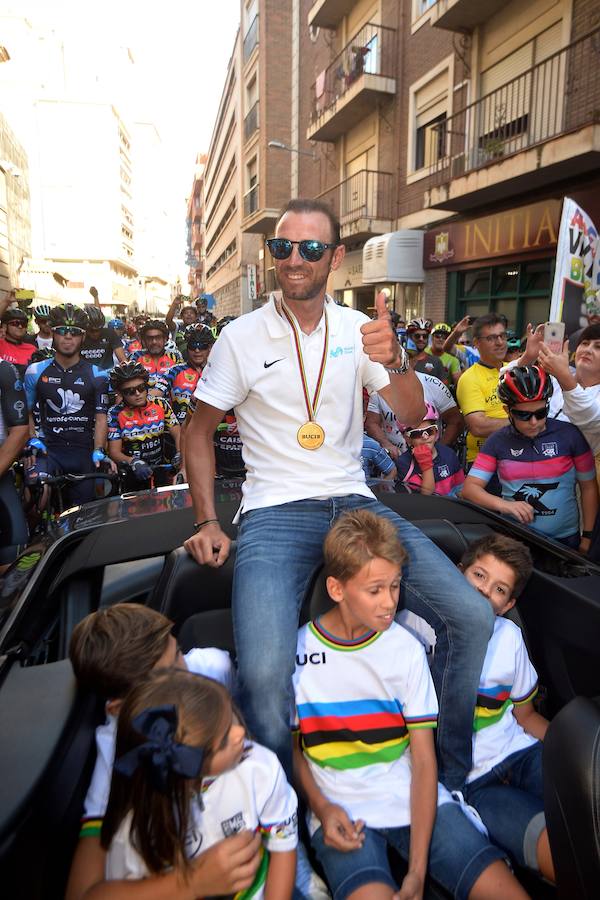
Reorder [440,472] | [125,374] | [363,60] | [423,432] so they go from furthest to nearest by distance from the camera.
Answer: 1. [363,60]
2. [125,374]
3. [440,472]
4. [423,432]

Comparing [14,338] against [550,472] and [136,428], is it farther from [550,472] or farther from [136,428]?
[550,472]

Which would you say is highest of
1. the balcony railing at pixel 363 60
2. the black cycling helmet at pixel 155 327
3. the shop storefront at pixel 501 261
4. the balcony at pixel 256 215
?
the balcony railing at pixel 363 60

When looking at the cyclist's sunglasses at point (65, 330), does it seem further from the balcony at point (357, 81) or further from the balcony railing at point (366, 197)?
the balcony at point (357, 81)

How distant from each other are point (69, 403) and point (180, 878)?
15.5 ft

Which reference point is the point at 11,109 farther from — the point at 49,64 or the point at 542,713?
the point at 542,713

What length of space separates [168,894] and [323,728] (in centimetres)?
61

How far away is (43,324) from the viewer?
9672 mm

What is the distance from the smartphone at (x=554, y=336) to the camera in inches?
129

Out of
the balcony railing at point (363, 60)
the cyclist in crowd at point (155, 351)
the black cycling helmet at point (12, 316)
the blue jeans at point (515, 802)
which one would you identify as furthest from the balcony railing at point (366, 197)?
the blue jeans at point (515, 802)

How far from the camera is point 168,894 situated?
1301 mm

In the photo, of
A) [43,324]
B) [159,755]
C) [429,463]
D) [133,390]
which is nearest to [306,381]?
[159,755]

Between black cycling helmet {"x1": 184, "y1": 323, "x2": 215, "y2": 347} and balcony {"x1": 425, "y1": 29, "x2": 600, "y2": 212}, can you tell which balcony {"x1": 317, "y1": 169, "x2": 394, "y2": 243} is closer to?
balcony {"x1": 425, "y1": 29, "x2": 600, "y2": 212}

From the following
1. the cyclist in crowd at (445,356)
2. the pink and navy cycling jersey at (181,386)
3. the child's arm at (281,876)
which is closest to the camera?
the child's arm at (281,876)

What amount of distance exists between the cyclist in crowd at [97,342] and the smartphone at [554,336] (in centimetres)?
595
